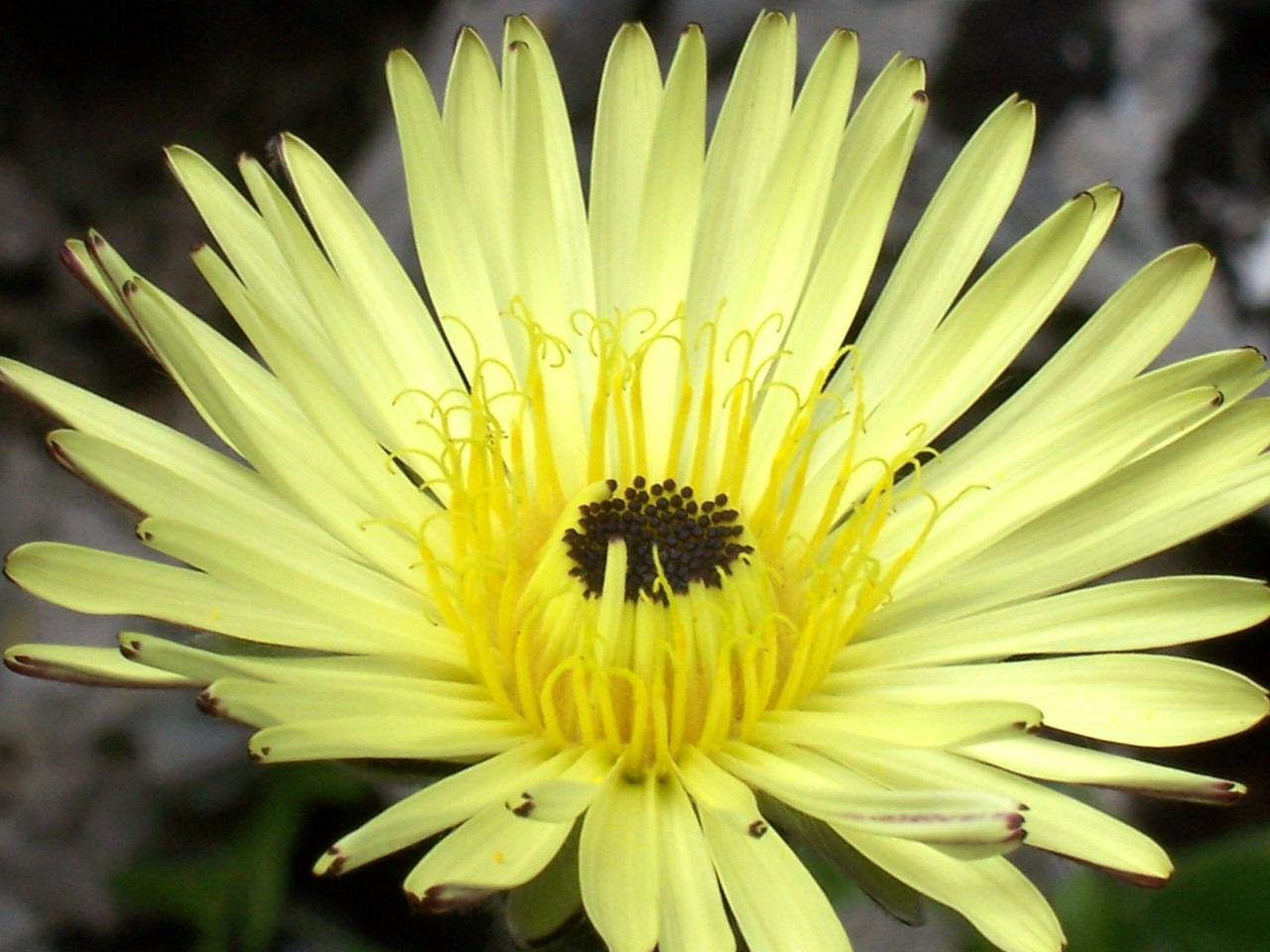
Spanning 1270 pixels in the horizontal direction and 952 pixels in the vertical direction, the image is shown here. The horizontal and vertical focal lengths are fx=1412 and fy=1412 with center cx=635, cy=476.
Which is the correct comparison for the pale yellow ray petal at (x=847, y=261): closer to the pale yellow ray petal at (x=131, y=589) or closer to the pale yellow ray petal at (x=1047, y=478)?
the pale yellow ray petal at (x=1047, y=478)

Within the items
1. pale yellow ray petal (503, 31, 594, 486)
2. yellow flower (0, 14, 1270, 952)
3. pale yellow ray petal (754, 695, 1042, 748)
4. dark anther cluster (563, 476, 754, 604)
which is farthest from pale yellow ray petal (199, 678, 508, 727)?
pale yellow ray petal (503, 31, 594, 486)

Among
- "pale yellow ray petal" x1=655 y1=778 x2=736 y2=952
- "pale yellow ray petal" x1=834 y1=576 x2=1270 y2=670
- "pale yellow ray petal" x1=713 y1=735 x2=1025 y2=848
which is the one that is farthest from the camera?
"pale yellow ray petal" x1=834 y1=576 x2=1270 y2=670

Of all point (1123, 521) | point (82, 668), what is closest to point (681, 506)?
point (1123, 521)

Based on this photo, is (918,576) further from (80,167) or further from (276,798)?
(80,167)

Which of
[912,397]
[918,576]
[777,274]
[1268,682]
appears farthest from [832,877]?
[1268,682]

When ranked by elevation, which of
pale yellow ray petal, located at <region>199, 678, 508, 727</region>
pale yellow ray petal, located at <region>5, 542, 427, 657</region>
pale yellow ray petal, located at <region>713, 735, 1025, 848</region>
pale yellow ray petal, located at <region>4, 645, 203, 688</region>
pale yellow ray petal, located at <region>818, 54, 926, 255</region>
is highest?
pale yellow ray petal, located at <region>818, 54, 926, 255</region>

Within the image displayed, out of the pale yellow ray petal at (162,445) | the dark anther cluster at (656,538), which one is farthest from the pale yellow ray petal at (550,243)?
the pale yellow ray petal at (162,445)

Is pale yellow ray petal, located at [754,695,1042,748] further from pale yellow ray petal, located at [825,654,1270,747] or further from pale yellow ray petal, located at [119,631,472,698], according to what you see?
pale yellow ray petal, located at [119,631,472,698]
